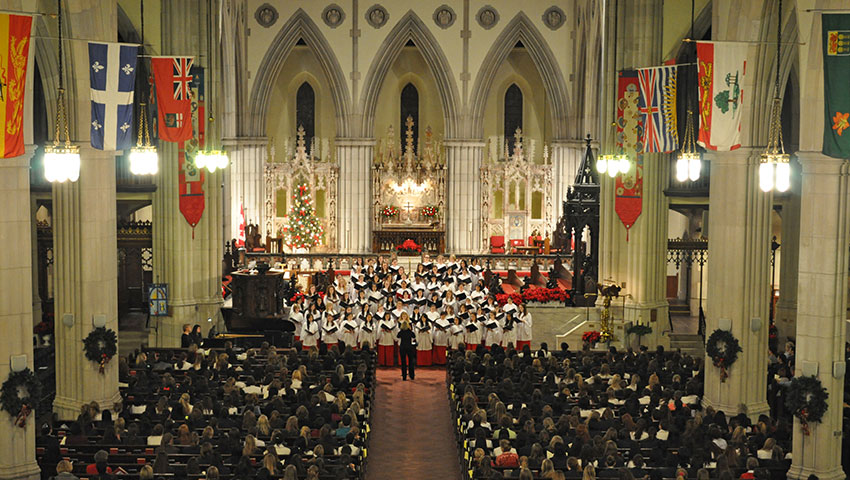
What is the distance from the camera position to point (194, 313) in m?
28.8

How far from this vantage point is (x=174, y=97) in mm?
23906

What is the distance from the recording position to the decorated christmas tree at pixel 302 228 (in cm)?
4253

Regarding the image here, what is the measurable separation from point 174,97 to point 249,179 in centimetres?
2053

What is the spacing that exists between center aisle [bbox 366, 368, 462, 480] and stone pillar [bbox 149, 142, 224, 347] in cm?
576

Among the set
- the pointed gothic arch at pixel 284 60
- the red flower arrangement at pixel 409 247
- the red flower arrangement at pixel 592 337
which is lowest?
the red flower arrangement at pixel 592 337

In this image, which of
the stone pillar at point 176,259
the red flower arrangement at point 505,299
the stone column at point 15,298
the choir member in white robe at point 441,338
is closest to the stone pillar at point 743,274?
the choir member in white robe at point 441,338

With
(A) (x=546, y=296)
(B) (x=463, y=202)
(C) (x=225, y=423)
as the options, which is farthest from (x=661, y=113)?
(B) (x=463, y=202)

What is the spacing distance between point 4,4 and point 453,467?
11.3m

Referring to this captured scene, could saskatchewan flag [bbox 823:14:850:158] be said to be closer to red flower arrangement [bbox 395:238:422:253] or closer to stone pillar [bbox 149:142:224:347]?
stone pillar [bbox 149:142:224:347]

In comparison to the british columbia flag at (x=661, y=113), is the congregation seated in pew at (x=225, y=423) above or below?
below

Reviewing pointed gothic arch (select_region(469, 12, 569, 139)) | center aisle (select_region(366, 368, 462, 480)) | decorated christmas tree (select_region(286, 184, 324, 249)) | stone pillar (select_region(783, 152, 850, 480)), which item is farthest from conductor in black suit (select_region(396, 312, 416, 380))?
pointed gothic arch (select_region(469, 12, 569, 139))

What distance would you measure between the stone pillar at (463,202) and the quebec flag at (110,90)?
83.8ft

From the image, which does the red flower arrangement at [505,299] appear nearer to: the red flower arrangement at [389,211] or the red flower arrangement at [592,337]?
the red flower arrangement at [592,337]

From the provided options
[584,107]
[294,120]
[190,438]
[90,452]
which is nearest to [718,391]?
[190,438]
